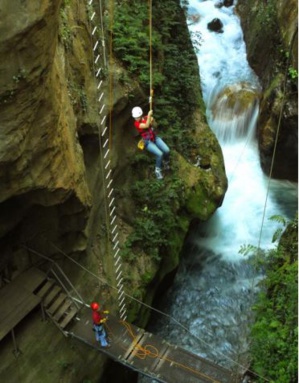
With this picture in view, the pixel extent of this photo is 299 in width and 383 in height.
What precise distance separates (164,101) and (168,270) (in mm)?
4446

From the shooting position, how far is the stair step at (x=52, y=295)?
9.06m

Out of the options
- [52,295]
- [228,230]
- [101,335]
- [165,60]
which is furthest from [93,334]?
[165,60]

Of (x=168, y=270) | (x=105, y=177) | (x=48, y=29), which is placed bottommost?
(x=168, y=270)

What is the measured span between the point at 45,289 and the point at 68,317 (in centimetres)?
71

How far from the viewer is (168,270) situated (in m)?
11.6

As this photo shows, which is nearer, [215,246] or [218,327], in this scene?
[218,327]

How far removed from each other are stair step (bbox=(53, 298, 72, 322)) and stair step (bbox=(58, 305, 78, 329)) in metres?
0.09

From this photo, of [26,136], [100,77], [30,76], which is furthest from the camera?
[100,77]

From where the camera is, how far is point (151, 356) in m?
8.78

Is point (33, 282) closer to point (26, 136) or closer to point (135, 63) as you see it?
point (26, 136)

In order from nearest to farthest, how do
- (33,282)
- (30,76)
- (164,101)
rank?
(30,76)
(33,282)
(164,101)

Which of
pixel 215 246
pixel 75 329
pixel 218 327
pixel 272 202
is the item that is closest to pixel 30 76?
pixel 75 329

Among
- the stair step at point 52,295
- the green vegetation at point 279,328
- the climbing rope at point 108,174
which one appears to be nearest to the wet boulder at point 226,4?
the climbing rope at point 108,174

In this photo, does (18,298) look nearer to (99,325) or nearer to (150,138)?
(99,325)
